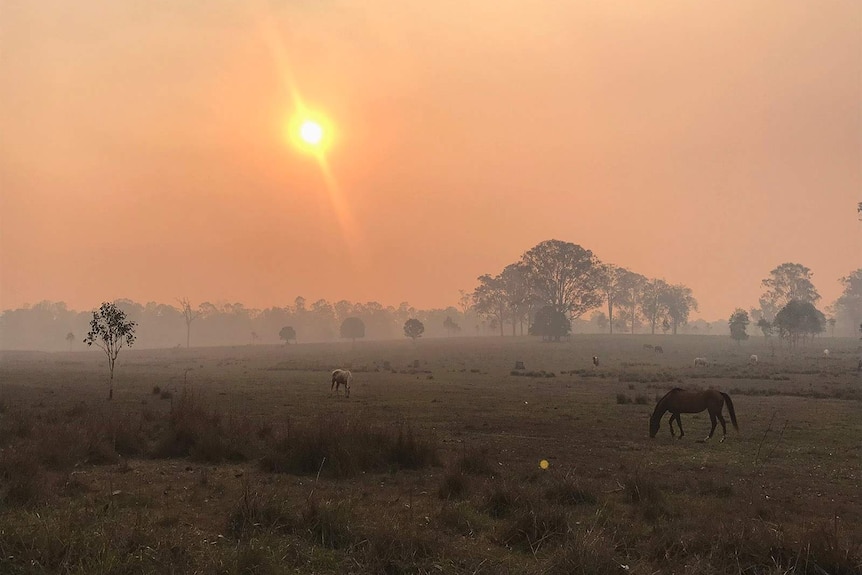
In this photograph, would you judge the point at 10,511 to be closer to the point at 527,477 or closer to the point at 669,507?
the point at 527,477

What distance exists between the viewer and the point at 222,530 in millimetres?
7973

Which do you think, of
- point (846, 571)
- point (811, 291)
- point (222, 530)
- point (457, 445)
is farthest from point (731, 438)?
point (811, 291)

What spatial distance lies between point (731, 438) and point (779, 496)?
7.69 m

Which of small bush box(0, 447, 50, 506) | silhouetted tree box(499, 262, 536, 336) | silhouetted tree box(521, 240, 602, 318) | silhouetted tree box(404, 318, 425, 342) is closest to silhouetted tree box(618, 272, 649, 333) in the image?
silhouetted tree box(499, 262, 536, 336)

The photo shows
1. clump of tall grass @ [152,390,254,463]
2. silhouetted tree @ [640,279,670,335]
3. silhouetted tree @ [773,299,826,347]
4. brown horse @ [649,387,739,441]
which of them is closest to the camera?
clump of tall grass @ [152,390,254,463]

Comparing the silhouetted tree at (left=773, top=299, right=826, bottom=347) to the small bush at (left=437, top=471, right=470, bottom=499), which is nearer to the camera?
the small bush at (left=437, top=471, right=470, bottom=499)

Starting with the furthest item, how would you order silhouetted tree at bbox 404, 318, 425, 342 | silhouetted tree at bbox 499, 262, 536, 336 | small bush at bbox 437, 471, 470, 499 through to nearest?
silhouetted tree at bbox 499, 262, 536, 336, silhouetted tree at bbox 404, 318, 425, 342, small bush at bbox 437, 471, 470, 499

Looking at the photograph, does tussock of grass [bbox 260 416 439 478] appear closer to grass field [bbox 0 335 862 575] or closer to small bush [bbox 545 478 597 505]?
grass field [bbox 0 335 862 575]

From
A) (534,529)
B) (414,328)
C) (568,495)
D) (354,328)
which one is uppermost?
(414,328)

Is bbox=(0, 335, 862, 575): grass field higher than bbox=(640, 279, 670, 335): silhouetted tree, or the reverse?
bbox=(640, 279, 670, 335): silhouetted tree

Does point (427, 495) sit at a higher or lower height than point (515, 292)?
lower

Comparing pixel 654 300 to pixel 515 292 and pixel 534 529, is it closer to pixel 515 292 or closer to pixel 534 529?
pixel 515 292

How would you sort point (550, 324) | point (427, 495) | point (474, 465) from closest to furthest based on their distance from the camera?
point (427, 495) < point (474, 465) < point (550, 324)

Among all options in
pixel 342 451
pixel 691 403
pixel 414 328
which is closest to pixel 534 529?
pixel 342 451
